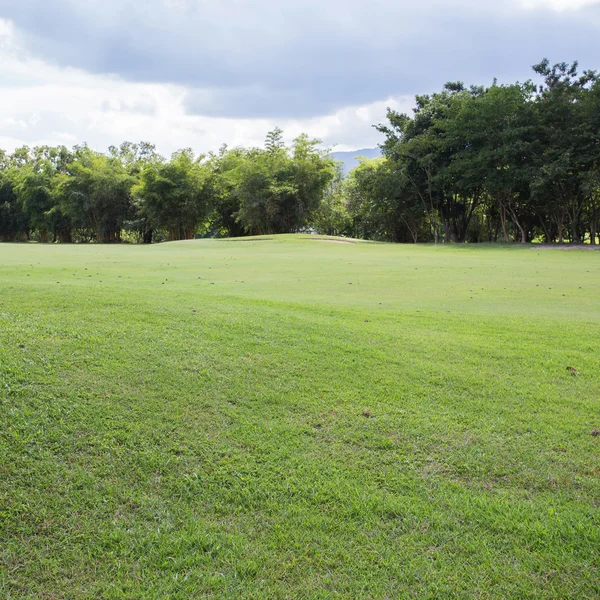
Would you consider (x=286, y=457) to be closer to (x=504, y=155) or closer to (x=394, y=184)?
(x=504, y=155)

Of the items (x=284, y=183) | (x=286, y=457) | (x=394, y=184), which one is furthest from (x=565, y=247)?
(x=286, y=457)

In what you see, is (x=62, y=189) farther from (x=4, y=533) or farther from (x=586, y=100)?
(x=4, y=533)

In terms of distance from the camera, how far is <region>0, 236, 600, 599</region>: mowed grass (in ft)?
8.87

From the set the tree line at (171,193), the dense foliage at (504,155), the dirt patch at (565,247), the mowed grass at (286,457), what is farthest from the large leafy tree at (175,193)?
the mowed grass at (286,457)

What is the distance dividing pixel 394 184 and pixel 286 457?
A: 3877cm

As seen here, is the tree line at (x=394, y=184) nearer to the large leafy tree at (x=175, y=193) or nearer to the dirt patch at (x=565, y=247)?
the large leafy tree at (x=175, y=193)

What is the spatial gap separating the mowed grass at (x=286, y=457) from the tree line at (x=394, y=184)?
28.4 m

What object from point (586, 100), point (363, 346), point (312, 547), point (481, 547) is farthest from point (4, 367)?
point (586, 100)

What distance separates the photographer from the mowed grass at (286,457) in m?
2.71

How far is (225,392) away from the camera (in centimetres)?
453

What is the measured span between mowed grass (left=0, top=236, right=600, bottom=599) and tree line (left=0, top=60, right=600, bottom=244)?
2841 centimetres

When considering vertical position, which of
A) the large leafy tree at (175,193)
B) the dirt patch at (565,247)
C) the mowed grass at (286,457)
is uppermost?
the large leafy tree at (175,193)

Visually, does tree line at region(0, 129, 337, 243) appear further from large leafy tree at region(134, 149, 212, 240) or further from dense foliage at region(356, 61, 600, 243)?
dense foliage at region(356, 61, 600, 243)

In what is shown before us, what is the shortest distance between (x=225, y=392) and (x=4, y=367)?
1.96 m
